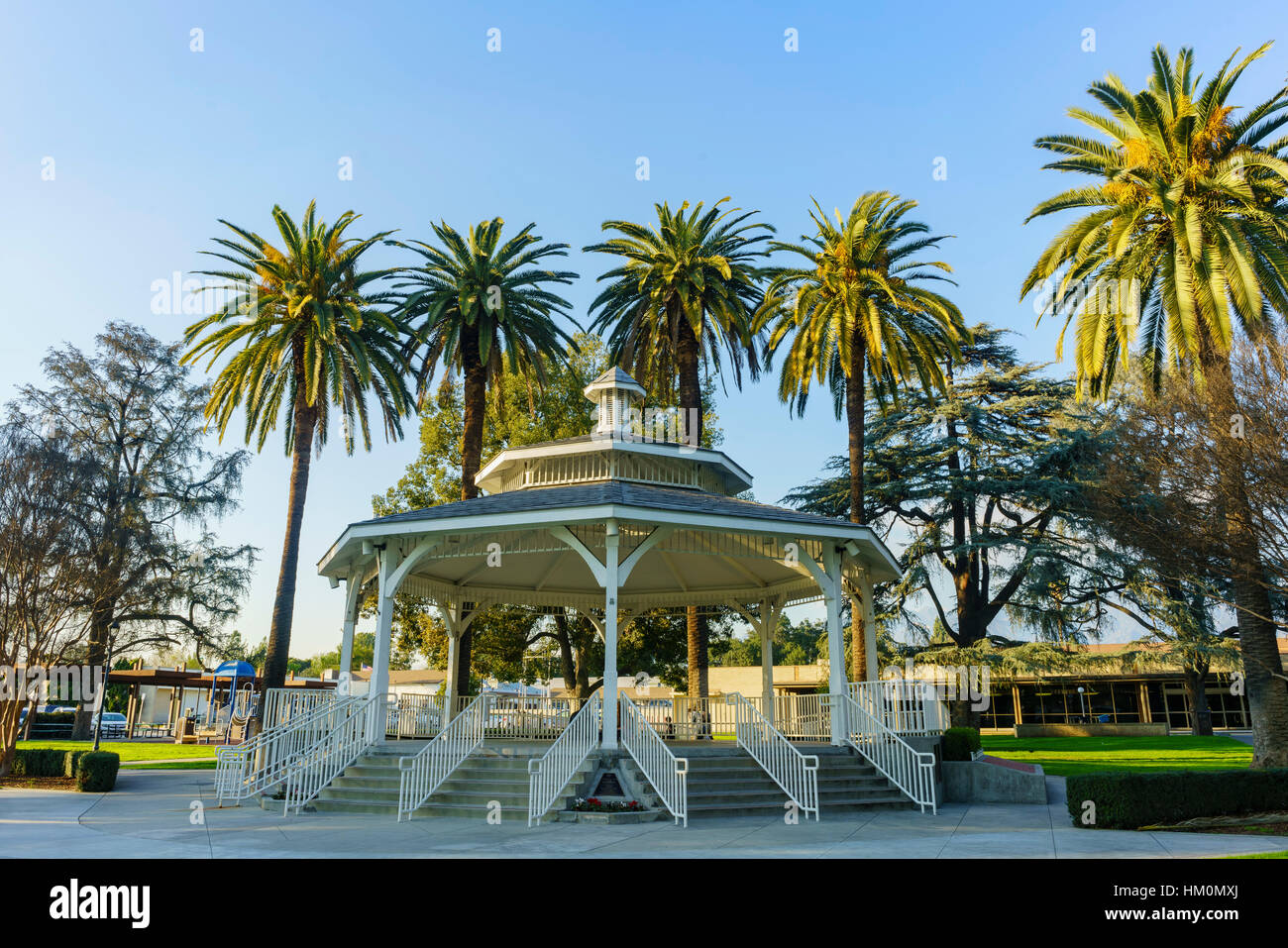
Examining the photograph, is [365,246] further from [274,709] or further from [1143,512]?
[1143,512]

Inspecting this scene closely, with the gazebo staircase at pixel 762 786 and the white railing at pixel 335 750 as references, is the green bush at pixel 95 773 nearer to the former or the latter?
the white railing at pixel 335 750

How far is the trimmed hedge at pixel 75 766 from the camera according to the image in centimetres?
A: 1970

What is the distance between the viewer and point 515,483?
2272 centimetres

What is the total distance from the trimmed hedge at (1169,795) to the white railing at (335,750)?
493 inches

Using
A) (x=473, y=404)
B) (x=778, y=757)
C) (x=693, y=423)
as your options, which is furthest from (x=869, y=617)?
(x=473, y=404)

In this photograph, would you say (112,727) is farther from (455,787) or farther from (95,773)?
(455,787)

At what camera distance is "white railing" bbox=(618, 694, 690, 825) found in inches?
530

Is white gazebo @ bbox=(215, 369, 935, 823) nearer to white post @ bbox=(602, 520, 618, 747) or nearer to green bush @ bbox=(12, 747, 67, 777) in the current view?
white post @ bbox=(602, 520, 618, 747)

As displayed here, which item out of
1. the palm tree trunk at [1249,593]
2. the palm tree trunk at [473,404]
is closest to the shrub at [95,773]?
the palm tree trunk at [473,404]

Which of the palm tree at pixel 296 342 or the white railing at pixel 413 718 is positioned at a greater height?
the palm tree at pixel 296 342

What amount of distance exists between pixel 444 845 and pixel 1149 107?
21753 millimetres

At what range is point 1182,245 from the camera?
768 inches

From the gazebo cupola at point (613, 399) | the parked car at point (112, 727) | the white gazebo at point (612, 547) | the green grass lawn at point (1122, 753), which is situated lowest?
the parked car at point (112, 727)
